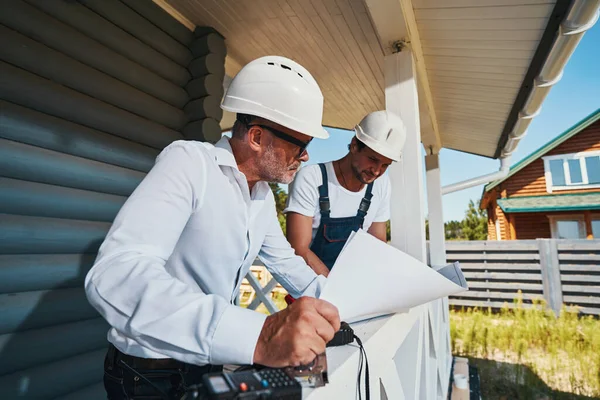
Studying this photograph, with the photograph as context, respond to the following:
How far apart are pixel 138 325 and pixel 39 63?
2.14 meters

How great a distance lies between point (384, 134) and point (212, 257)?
52.5 inches

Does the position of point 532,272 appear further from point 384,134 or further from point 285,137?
point 285,137

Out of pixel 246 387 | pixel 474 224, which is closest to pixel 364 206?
pixel 246 387

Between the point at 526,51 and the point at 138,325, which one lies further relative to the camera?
the point at 526,51

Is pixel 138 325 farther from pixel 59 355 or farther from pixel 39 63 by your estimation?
pixel 39 63

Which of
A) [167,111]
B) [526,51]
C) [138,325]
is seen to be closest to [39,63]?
[167,111]

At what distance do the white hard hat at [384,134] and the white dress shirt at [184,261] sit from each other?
3.18 ft

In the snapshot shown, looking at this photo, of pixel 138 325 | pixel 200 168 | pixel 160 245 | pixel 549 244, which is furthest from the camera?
pixel 549 244

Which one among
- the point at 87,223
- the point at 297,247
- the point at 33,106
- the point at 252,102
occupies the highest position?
the point at 33,106

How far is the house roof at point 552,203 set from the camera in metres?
11.6

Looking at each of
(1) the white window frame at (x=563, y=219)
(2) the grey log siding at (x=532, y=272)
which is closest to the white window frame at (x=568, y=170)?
(1) the white window frame at (x=563, y=219)

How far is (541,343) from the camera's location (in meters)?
5.54

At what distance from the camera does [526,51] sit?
252 cm

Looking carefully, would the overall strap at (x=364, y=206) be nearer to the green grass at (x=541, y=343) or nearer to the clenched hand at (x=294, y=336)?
the clenched hand at (x=294, y=336)
